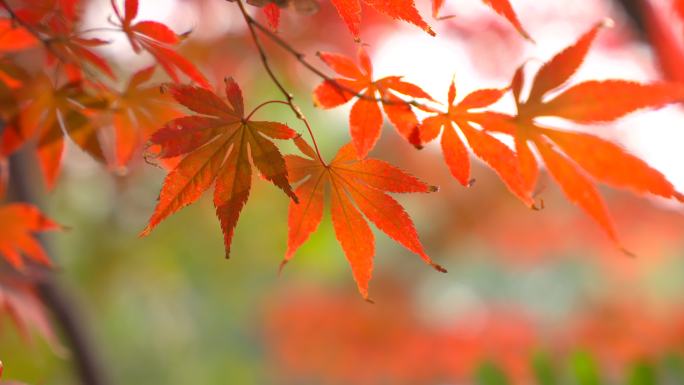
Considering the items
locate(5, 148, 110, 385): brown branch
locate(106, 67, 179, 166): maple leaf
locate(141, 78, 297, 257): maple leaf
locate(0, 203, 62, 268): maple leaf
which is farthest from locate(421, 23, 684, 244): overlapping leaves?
locate(5, 148, 110, 385): brown branch

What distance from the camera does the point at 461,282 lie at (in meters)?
6.69

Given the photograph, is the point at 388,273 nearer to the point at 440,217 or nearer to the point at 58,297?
the point at 440,217

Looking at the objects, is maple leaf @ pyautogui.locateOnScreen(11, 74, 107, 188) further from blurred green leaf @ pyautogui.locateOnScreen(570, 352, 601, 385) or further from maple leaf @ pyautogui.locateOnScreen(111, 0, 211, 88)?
blurred green leaf @ pyautogui.locateOnScreen(570, 352, 601, 385)

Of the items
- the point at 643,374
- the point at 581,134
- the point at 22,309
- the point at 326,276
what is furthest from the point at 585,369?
the point at 326,276

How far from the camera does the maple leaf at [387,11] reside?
46cm

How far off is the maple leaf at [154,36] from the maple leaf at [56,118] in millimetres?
93

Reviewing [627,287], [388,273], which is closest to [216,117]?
[388,273]

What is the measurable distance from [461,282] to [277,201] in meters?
3.64

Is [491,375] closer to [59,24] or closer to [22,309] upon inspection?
[22,309]

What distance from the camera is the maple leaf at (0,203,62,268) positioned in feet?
2.34

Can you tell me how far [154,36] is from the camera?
1.79 ft

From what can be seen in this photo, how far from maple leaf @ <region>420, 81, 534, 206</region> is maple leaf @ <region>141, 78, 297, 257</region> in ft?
0.36

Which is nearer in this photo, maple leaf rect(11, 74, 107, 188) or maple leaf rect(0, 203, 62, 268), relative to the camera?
maple leaf rect(11, 74, 107, 188)

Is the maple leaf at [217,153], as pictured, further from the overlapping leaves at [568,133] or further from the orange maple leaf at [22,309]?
the orange maple leaf at [22,309]
